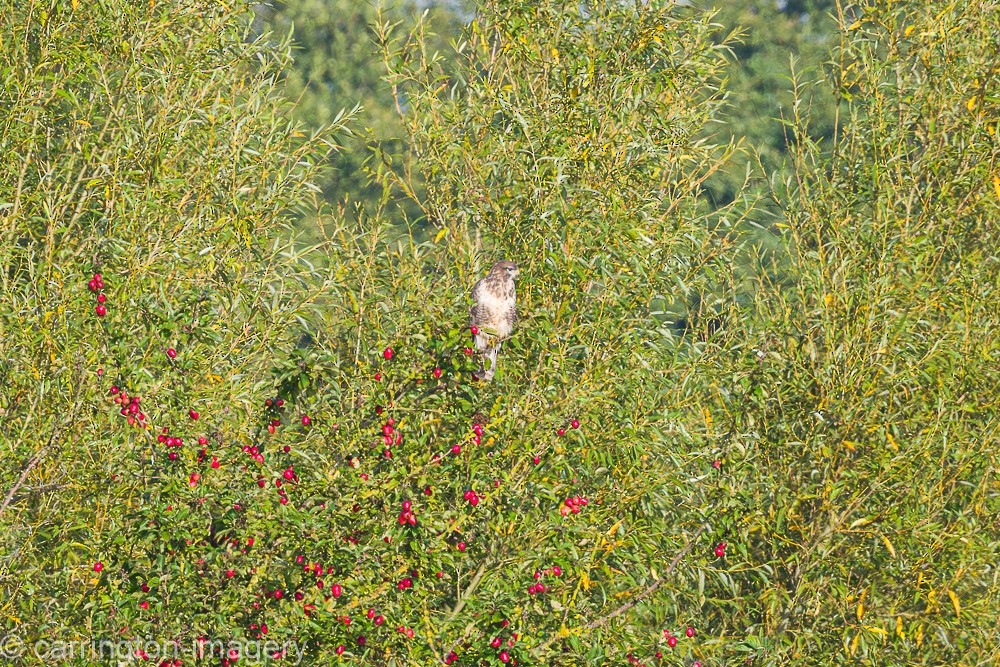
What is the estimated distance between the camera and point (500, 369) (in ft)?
19.0

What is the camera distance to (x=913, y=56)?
25.0ft

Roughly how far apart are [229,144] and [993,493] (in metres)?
5.20

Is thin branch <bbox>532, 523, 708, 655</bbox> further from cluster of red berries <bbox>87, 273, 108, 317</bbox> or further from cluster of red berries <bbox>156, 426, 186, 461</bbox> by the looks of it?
cluster of red berries <bbox>87, 273, 108, 317</bbox>

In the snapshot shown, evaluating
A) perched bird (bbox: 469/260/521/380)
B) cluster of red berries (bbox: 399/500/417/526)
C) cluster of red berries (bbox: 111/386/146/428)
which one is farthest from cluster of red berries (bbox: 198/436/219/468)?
perched bird (bbox: 469/260/521/380)

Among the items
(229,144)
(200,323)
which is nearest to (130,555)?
(200,323)

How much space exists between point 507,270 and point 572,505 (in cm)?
135

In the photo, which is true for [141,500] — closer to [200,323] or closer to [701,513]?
[200,323]

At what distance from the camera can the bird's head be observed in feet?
20.2

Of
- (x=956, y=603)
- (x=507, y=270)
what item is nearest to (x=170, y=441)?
(x=507, y=270)

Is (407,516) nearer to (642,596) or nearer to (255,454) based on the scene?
(255,454)

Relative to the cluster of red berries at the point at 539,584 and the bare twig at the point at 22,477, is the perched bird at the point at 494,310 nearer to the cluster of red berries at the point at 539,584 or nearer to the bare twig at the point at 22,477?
the cluster of red berries at the point at 539,584

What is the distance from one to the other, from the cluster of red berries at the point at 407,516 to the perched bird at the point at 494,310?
0.83 meters

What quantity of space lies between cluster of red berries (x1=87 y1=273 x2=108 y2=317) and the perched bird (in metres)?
1.96

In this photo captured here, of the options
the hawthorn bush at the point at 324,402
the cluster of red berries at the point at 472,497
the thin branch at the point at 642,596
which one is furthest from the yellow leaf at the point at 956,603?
the cluster of red berries at the point at 472,497
